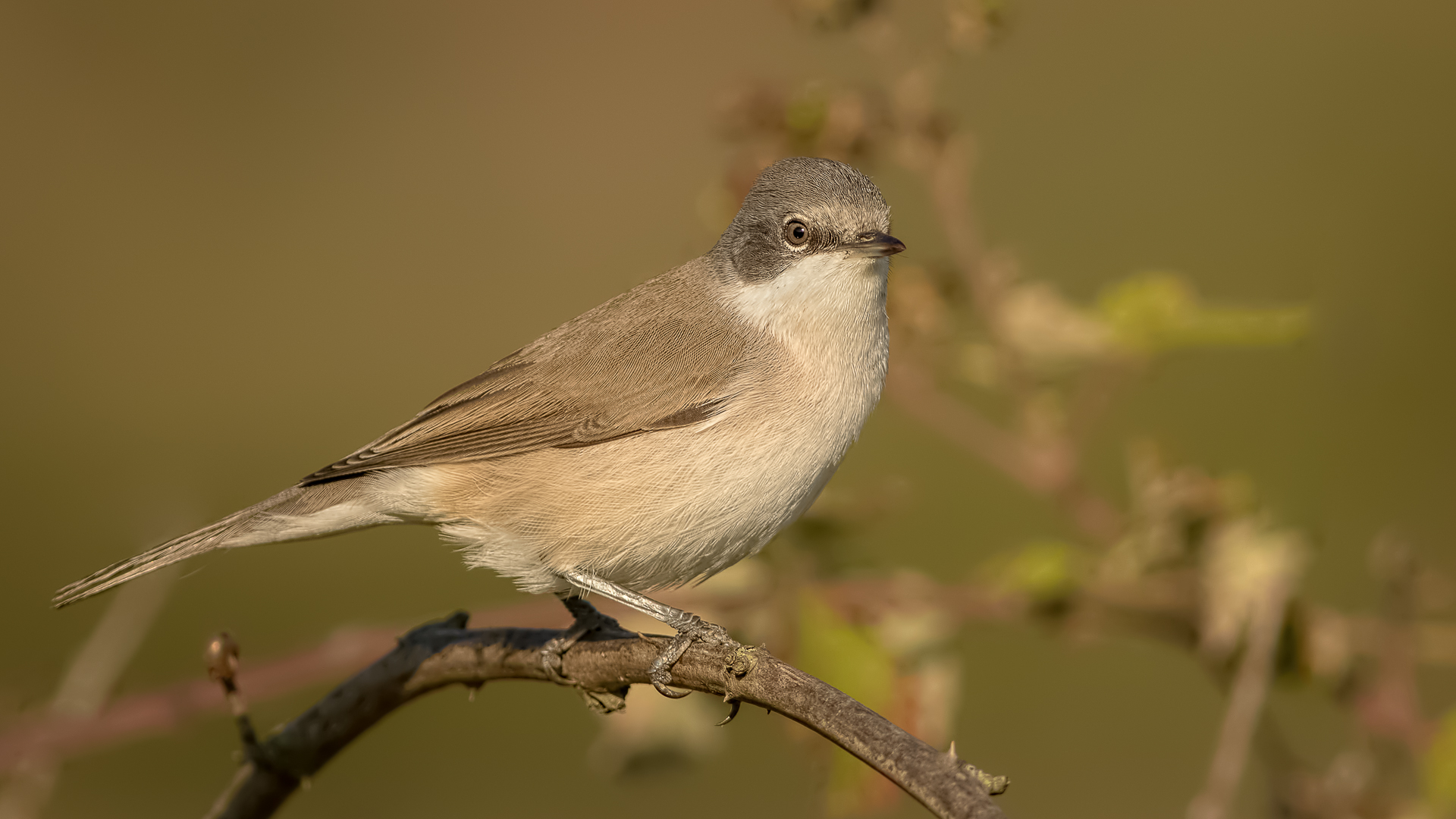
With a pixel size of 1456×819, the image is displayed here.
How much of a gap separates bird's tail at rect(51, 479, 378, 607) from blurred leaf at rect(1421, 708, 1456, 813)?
2389 mm

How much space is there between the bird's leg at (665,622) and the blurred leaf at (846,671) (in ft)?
0.63

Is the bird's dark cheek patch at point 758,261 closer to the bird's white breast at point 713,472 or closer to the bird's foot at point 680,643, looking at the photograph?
the bird's white breast at point 713,472

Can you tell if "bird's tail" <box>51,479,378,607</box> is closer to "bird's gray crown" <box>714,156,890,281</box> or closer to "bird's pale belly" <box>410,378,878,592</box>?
"bird's pale belly" <box>410,378,878,592</box>

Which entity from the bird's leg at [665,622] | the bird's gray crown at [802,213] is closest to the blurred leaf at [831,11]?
the bird's gray crown at [802,213]

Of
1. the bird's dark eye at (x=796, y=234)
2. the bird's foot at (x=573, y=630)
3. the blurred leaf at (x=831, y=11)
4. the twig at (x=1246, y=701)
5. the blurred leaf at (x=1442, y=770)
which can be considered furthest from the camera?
the bird's dark eye at (x=796, y=234)

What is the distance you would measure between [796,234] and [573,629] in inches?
47.0

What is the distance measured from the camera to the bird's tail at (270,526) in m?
2.64

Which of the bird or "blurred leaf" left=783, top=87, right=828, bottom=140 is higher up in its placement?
"blurred leaf" left=783, top=87, right=828, bottom=140

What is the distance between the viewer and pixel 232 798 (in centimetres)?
250

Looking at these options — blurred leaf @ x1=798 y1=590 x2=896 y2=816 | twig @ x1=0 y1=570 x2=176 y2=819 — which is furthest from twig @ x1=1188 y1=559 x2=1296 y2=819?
twig @ x1=0 y1=570 x2=176 y2=819

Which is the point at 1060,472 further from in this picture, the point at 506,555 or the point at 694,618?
the point at 506,555

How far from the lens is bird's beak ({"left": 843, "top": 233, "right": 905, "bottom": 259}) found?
293cm

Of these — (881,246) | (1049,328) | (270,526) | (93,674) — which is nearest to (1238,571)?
(1049,328)

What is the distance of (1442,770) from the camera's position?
2363 mm
